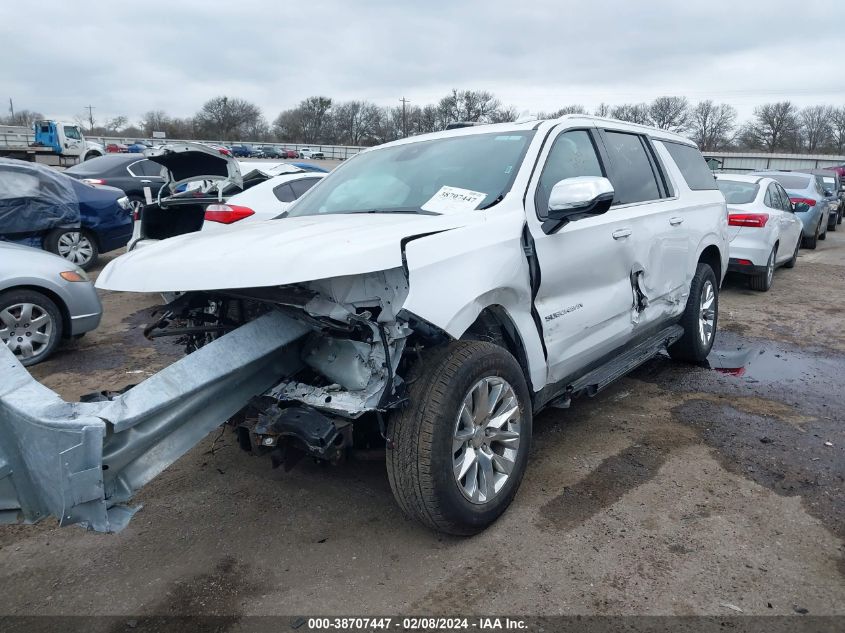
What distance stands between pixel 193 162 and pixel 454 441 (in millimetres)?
5001

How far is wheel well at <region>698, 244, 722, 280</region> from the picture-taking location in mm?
5340

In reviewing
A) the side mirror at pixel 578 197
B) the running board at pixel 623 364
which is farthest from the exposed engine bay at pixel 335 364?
the running board at pixel 623 364

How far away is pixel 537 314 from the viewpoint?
319 centimetres

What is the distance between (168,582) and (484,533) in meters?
1.43

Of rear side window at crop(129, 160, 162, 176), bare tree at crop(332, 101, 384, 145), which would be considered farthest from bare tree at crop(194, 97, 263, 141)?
rear side window at crop(129, 160, 162, 176)

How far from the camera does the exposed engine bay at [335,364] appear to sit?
8.36 ft

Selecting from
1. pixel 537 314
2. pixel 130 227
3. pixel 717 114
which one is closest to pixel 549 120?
pixel 537 314

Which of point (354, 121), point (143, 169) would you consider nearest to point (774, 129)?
point (354, 121)

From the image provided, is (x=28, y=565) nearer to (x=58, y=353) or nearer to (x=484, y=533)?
(x=484, y=533)

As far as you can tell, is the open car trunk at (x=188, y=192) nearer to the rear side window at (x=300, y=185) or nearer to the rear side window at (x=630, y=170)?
the rear side window at (x=300, y=185)

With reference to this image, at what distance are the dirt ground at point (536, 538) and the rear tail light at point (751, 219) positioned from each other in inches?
187

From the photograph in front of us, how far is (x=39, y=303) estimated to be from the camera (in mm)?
5516

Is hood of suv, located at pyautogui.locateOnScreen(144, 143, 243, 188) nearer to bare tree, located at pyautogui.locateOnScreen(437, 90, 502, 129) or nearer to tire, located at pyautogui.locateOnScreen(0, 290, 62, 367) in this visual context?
tire, located at pyautogui.locateOnScreen(0, 290, 62, 367)

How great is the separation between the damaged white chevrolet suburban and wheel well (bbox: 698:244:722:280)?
184 cm
